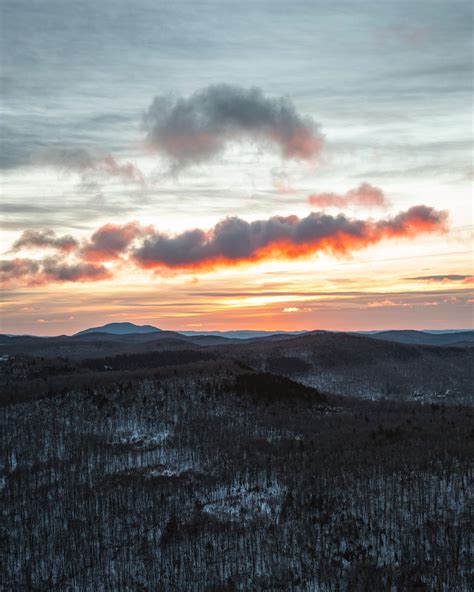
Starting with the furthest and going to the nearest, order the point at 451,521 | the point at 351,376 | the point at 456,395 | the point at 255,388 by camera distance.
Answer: the point at 351,376, the point at 456,395, the point at 255,388, the point at 451,521

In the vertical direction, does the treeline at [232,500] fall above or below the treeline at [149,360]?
above

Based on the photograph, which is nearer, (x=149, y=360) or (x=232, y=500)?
(x=232, y=500)

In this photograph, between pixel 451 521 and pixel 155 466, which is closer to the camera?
pixel 451 521

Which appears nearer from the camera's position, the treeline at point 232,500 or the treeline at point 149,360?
the treeline at point 232,500

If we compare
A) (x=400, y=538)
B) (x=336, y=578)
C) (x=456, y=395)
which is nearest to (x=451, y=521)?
(x=400, y=538)

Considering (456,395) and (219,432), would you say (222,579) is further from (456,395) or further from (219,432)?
(456,395)

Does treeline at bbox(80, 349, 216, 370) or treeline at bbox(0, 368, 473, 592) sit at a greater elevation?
treeline at bbox(0, 368, 473, 592)

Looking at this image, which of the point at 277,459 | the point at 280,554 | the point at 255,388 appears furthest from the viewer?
the point at 255,388

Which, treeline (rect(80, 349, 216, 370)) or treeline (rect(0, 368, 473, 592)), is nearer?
treeline (rect(0, 368, 473, 592))

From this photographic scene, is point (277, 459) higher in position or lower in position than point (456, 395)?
higher

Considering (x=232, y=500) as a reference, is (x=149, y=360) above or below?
Answer: below

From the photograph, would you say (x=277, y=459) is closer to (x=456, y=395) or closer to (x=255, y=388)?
(x=255, y=388)
